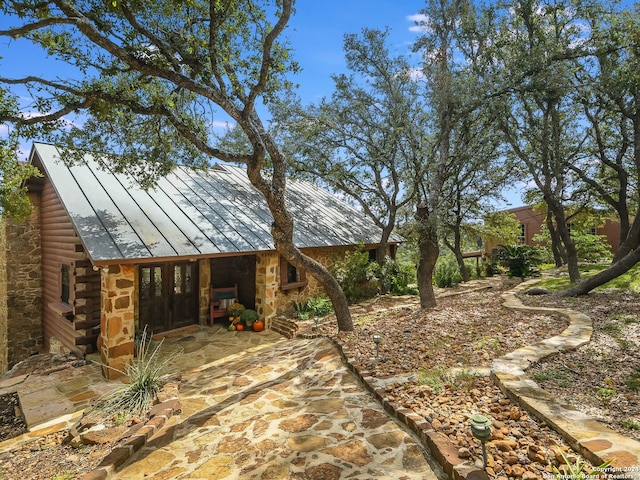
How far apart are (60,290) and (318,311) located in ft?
24.0

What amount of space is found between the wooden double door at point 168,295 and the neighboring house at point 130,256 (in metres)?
0.03

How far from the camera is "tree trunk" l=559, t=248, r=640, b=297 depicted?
27.7 ft

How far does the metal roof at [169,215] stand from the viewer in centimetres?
716

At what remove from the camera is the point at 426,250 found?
351 inches

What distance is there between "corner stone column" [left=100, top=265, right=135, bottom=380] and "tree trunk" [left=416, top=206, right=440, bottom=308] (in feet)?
23.2

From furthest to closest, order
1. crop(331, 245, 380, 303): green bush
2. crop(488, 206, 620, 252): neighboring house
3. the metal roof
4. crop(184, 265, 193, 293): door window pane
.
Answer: crop(488, 206, 620, 252): neighboring house
crop(331, 245, 380, 303): green bush
crop(184, 265, 193, 293): door window pane
the metal roof

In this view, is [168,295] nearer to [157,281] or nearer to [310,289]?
[157,281]

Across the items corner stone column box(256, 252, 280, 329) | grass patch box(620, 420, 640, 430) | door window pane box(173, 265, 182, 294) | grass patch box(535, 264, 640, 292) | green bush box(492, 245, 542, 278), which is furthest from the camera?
green bush box(492, 245, 542, 278)

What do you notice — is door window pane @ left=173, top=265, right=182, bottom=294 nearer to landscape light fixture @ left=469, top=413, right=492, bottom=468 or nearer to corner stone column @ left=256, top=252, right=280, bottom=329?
corner stone column @ left=256, top=252, right=280, bottom=329

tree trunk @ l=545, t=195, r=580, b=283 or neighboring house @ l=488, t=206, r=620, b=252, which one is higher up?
neighboring house @ l=488, t=206, r=620, b=252

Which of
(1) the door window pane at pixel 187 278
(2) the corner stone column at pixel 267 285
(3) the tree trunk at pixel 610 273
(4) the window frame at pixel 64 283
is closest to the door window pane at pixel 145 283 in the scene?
(1) the door window pane at pixel 187 278

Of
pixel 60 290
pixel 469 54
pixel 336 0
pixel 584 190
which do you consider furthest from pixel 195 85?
pixel 584 190

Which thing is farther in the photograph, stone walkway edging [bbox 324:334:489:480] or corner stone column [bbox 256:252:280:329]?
corner stone column [bbox 256:252:280:329]

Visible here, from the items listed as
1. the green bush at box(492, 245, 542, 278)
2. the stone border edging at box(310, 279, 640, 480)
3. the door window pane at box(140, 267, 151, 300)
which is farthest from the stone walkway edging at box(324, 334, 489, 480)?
the green bush at box(492, 245, 542, 278)
